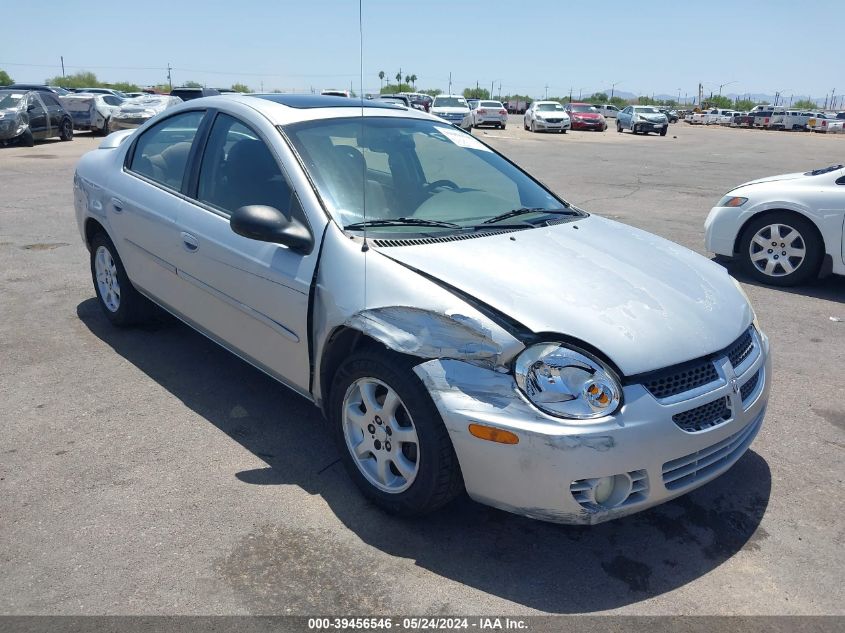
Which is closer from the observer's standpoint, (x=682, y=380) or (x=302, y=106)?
(x=682, y=380)

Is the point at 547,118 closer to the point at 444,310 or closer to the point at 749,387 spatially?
the point at 749,387

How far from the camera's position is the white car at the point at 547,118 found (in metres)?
35.1

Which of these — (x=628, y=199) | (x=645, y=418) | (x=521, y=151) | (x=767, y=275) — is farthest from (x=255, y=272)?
(x=521, y=151)

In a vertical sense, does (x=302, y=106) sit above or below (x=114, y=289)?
above

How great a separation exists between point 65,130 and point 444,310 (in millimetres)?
22502

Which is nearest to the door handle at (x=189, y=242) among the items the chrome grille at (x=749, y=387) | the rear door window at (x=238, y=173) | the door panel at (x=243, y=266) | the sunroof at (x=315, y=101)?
the door panel at (x=243, y=266)

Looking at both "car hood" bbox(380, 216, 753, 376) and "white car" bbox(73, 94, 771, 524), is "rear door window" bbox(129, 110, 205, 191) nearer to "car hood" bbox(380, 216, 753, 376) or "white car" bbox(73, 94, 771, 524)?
"white car" bbox(73, 94, 771, 524)

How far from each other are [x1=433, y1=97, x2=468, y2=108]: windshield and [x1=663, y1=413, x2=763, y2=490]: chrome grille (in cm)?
3039

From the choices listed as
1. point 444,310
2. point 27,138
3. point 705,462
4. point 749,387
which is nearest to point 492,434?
point 444,310

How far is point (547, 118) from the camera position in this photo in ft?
115

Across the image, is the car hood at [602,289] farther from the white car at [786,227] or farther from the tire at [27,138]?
the tire at [27,138]

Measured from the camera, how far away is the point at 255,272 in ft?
11.8

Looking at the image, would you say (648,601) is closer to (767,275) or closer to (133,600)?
(133,600)

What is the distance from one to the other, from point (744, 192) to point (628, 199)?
18.1 feet
